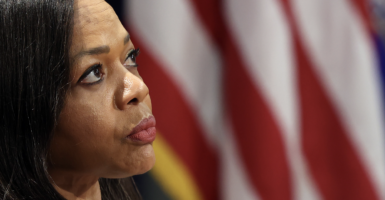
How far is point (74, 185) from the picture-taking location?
595 millimetres

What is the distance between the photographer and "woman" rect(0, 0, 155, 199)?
505 millimetres

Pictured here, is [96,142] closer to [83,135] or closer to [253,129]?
[83,135]

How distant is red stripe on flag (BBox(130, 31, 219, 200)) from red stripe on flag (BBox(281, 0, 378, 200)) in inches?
10.7

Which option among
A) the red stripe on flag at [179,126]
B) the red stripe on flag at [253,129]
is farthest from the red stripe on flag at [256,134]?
the red stripe on flag at [179,126]

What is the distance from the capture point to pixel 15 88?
0.50 m

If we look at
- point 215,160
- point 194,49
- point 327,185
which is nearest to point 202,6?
point 194,49

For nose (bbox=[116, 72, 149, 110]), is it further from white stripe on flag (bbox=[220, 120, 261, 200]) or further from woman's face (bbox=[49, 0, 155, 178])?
white stripe on flag (bbox=[220, 120, 261, 200])

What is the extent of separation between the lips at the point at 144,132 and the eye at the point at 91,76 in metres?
0.08

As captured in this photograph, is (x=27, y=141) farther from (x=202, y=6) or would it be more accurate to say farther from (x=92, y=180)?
(x=202, y=6)

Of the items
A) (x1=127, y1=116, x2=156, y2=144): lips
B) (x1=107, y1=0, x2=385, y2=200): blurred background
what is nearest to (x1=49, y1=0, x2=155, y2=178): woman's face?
(x1=127, y1=116, x2=156, y2=144): lips

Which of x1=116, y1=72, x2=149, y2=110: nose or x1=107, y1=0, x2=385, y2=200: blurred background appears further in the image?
x1=107, y1=0, x2=385, y2=200: blurred background

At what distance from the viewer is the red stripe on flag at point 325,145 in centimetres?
120

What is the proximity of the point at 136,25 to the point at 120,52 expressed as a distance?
56 centimetres

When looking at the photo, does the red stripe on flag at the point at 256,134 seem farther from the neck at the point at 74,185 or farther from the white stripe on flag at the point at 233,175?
the neck at the point at 74,185
